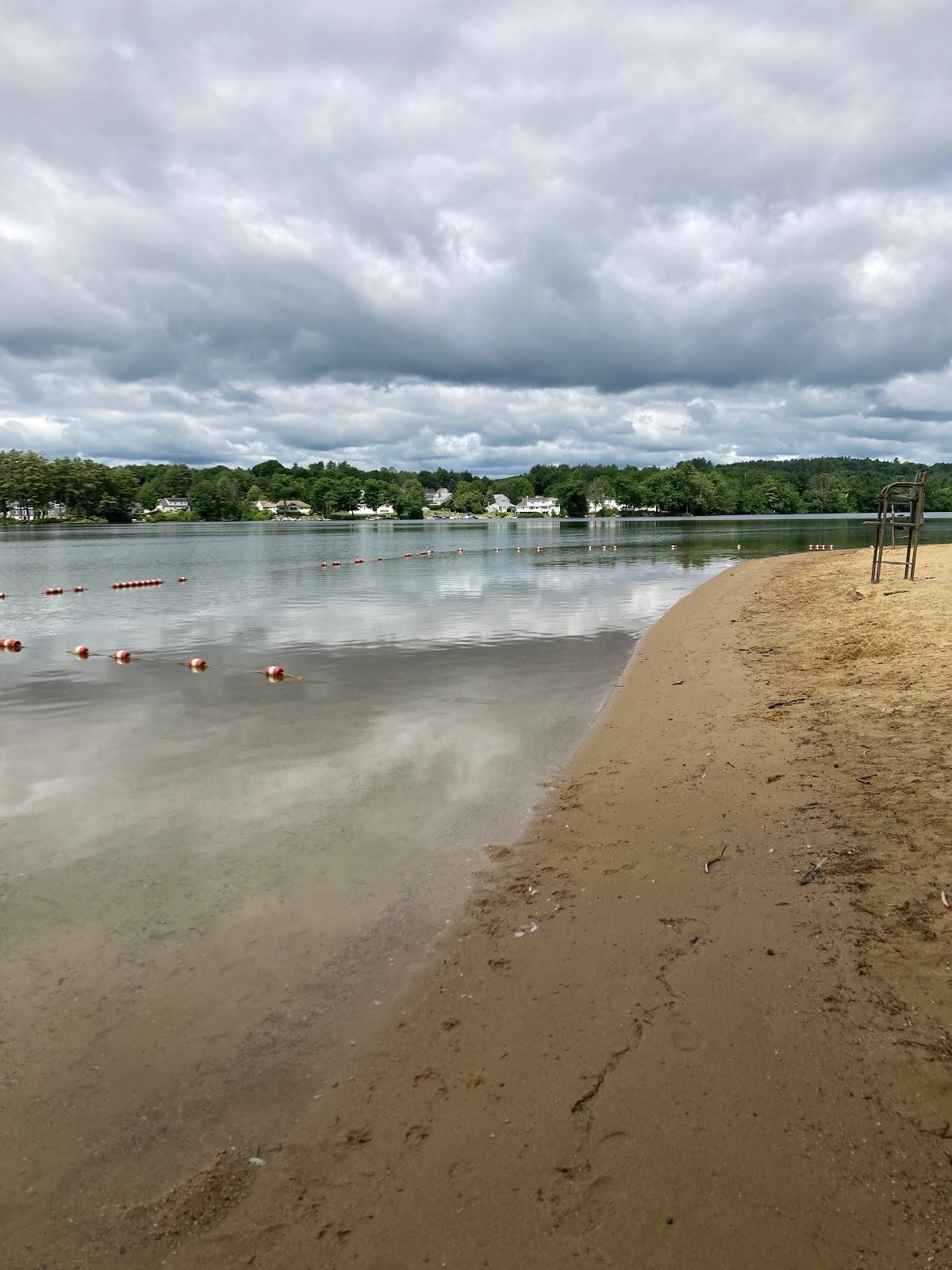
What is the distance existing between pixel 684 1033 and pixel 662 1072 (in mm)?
337

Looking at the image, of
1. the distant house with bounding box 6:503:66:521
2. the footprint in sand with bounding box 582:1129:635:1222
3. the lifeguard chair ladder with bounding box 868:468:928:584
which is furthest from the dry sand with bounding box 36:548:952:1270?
the distant house with bounding box 6:503:66:521

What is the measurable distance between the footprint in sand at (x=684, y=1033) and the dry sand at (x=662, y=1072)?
2 centimetres

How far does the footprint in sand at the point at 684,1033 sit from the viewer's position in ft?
13.5

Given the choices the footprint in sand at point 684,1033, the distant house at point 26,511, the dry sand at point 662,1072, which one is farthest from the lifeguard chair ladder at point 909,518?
the distant house at point 26,511

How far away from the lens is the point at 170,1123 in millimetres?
4016

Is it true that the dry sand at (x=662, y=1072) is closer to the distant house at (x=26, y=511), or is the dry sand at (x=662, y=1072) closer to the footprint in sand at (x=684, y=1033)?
the footprint in sand at (x=684, y=1033)

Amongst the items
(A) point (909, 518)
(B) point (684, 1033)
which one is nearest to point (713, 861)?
(B) point (684, 1033)

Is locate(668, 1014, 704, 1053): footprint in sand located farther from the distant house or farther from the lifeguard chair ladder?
the distant house

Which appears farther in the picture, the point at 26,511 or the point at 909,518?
the point at 26,511

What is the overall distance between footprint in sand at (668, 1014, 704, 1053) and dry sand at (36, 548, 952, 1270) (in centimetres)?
2

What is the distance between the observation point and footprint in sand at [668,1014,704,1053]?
13.5 feet

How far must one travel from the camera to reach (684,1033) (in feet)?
13.9

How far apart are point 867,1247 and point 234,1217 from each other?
2.75m

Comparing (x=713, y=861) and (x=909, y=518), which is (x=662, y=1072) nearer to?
(x=713, y=861)
